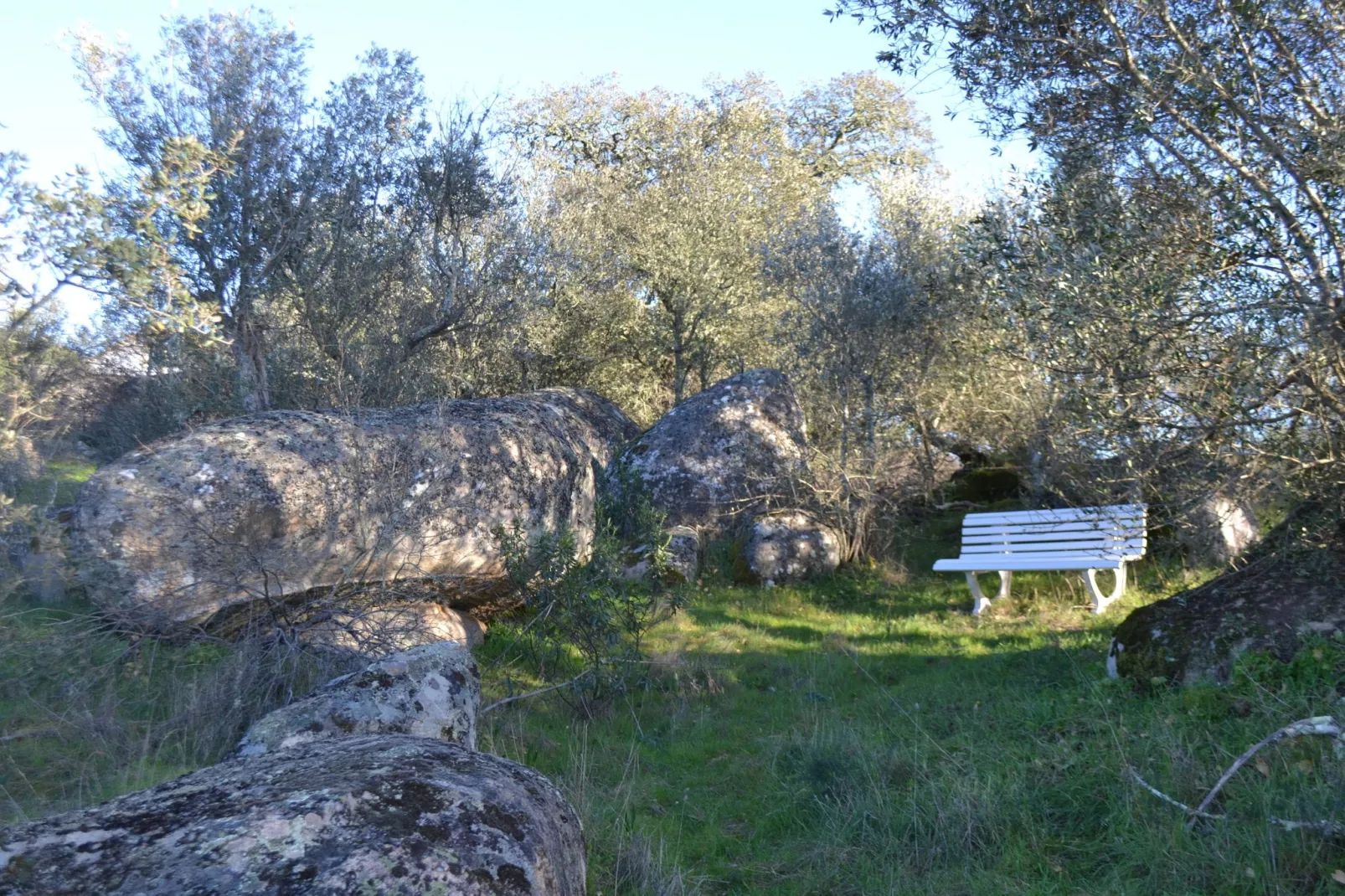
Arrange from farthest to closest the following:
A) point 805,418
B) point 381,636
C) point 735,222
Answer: point 735,222 < point 805,418 < point 381,636

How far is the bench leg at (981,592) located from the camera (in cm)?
1004


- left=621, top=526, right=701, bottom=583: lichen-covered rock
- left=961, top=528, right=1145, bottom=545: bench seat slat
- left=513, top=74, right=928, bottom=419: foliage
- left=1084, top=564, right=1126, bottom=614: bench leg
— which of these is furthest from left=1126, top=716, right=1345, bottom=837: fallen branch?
left=513, top=74, right=928, bottom=419: foliage

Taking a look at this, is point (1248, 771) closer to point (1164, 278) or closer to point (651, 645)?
point (1164, 278)

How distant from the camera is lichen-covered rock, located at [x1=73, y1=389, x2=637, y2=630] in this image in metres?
7.46

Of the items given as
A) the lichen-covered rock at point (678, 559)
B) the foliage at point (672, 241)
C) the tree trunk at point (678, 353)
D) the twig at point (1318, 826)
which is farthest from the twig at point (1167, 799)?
the tree trunk at point (678, 353)

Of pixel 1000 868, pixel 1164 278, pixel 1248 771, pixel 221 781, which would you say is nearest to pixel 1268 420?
pixel 1164 278

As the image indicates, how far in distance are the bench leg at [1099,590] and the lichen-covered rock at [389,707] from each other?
6.17 m

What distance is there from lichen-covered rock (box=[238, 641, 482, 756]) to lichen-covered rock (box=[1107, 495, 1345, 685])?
4564 millimetres

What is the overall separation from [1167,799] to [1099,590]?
528 cm

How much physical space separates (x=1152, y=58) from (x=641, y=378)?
1321 centimetres

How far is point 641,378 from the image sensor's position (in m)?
19.2

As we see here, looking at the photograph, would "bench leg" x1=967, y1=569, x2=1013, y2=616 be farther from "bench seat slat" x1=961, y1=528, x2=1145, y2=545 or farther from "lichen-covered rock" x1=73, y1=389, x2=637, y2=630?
"lichen-covered rock" x1=73, y1=389, x2=637, y2=630

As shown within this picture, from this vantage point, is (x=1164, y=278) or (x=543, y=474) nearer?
(x=1164, y=278)

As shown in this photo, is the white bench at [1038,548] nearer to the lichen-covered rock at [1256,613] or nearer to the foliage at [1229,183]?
the lichen-covered rock at [1256,613]
